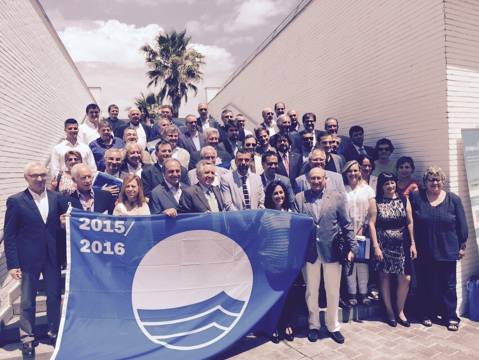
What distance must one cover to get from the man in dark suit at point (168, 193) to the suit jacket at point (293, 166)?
1950mm

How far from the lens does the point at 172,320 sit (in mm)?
3463

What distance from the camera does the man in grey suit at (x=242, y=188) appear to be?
4266 millimetres

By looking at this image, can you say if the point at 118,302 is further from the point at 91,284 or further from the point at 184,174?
the point at 184,174

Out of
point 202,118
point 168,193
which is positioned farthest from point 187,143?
point 168,193

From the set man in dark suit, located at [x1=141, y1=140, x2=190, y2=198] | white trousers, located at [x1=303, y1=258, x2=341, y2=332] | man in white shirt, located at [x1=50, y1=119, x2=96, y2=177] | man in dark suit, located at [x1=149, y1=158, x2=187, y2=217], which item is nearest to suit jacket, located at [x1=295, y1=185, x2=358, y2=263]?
white trousers, located at [x1=303, y1=258, x2=341, y2=332]

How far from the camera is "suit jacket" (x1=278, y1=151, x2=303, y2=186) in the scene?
5.36m

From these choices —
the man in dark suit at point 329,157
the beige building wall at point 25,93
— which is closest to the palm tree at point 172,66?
the beige building wall at point 25,93

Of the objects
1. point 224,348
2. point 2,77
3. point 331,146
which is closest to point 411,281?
point 331,146

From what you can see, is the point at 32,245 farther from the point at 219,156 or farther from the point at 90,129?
the point at 90,129

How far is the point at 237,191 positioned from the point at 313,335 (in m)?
2.00

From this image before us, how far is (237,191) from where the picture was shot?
4.30 metres

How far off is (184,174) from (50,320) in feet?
7.79

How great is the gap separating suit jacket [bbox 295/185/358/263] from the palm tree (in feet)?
64.1

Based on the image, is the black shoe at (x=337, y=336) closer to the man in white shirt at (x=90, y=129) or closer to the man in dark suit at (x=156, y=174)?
the man in dark suit at (x=156, y=174)
